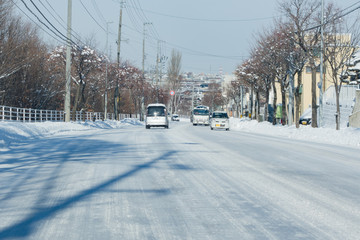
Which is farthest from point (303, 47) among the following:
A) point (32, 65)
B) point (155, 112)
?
point (32, 65)

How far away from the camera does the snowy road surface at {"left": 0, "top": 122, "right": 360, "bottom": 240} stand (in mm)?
5234

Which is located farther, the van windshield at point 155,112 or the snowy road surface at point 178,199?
the van windshield at point 155,112

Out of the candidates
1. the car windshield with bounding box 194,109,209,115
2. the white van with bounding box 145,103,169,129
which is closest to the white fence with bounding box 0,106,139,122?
the white van with bounding box 145,103,169,129

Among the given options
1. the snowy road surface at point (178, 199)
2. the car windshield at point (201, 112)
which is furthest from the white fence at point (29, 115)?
the snowy road surface at point (178, 199)

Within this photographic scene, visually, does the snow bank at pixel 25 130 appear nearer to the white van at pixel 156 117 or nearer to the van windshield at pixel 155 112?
the white van at pixel 156 117

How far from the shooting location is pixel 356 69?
1574 inches

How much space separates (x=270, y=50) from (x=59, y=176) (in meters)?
38.5

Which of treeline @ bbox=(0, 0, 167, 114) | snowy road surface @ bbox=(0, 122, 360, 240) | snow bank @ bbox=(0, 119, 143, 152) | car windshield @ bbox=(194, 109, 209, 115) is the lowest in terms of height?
snowy road surface @ bbox=(0, 122, 360, 240)

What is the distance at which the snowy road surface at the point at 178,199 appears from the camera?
5234 mm

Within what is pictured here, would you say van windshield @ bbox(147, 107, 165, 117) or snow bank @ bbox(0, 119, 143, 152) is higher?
van windshield @ bbox(147, 107, 165, 117)

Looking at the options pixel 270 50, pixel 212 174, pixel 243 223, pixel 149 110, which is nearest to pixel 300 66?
pixel 270 50

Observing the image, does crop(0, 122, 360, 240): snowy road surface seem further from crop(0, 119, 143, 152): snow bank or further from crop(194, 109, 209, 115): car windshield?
crop(194, 109, 209, 115): car windshield

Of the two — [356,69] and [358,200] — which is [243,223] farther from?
[356,69]

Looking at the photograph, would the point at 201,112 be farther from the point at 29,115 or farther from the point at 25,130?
the point at 25,130
